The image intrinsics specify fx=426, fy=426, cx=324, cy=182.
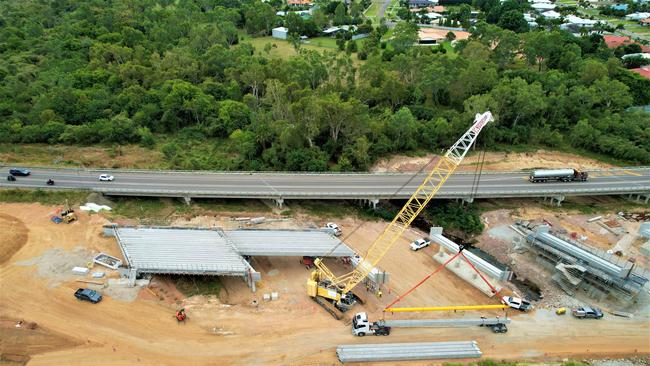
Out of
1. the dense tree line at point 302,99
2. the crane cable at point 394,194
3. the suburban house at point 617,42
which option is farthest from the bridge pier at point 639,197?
the suburban house at point 617,42

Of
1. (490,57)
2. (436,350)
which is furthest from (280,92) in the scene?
(490,57)

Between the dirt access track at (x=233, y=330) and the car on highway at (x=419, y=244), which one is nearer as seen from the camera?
the dirt access track at (x=233, y=330)

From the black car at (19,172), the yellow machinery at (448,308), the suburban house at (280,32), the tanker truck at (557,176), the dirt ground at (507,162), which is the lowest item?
the yellow machinery at (448,308)

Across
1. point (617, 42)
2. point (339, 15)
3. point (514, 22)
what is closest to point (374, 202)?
point (617, 42)

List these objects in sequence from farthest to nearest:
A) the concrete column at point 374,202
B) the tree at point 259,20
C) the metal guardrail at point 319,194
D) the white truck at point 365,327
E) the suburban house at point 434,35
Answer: the tree at point 259,20 → the suburban house at point 434,35 → the concrete column at point 374,202 → the metal guardrail at point 319,194 → the white truck at point 365,327

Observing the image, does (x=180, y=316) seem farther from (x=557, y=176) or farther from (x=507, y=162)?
(x=507, y=162)

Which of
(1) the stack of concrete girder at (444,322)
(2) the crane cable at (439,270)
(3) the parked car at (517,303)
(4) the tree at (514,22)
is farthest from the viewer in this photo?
(4) the tree at (514,22)

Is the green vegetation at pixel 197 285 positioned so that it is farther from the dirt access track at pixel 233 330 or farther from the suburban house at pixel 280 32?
the suburban house at pixel 280 32
